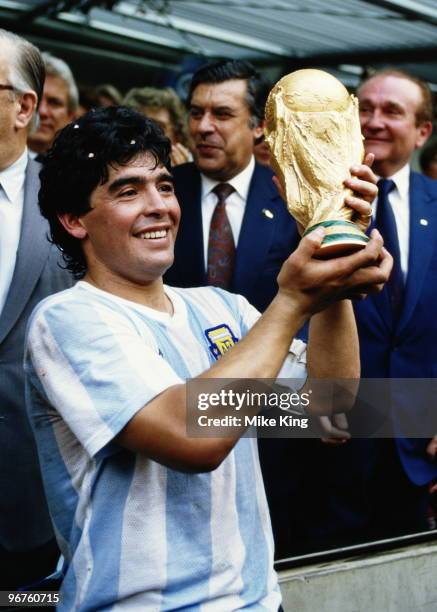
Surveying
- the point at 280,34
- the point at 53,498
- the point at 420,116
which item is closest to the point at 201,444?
the point at 53,498

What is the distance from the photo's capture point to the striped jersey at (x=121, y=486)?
5.12 feet

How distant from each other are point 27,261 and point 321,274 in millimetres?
1233

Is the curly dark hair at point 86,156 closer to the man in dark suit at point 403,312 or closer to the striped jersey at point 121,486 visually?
the striped jersey at point 121,486

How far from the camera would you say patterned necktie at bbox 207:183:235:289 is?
3.15m

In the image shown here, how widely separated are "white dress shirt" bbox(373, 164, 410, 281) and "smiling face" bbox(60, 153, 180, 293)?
66.7 inches

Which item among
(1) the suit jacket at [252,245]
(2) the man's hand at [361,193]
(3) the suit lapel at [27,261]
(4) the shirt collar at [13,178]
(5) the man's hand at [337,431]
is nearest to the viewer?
(2) the man's hand at [361,193]

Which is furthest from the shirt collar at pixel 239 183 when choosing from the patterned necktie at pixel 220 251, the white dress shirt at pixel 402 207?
the white dress shirt at pixel 402 207

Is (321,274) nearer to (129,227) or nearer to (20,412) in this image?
(129,227)

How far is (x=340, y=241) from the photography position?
1542mm

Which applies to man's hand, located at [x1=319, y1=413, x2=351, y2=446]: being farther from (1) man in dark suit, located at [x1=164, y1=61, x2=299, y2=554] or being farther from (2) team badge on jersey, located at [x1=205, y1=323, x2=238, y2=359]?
(2) team badge on jersey, located at [x1=205, y1=323, x2=238, y2=359]

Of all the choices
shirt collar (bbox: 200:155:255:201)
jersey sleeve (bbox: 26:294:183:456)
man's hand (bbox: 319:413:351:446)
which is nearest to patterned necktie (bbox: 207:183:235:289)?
shirt collar (bbox: 200:155:255:201)

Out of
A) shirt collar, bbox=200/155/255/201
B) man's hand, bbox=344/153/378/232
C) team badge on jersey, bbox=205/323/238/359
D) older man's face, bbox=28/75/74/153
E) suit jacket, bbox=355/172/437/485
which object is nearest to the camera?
man's hand, bbox=344/153/378/232

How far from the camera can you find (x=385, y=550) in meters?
2.92

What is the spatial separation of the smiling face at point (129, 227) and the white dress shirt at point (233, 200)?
1.44 meters
